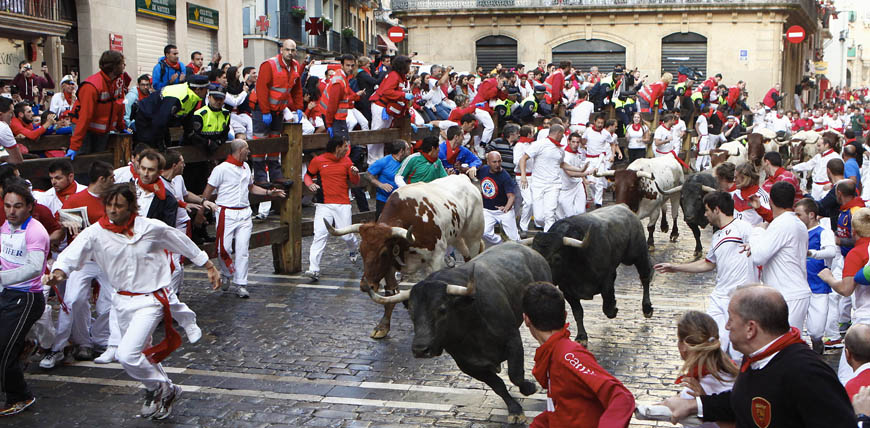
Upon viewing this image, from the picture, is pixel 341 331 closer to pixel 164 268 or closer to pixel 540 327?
pixel 164 268

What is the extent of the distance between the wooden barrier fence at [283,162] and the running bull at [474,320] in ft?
15.7

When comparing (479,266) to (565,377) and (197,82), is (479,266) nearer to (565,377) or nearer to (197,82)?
(565,377)

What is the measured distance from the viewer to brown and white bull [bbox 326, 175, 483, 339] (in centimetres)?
952

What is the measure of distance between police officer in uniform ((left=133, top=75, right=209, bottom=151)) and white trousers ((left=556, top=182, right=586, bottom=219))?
6.66m

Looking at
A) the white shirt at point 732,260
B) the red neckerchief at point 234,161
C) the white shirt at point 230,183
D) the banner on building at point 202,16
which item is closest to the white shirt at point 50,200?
the white shirt at point 230,183

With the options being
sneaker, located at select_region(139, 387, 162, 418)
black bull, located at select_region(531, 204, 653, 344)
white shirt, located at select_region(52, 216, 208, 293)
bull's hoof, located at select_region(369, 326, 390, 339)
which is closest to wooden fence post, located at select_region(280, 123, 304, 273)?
bull's hoof, located at select_region(369, 326, 390, 339)

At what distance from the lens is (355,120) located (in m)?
17.6

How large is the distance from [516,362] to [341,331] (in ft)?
10.7

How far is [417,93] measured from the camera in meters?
20.3

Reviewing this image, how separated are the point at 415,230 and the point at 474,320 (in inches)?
120

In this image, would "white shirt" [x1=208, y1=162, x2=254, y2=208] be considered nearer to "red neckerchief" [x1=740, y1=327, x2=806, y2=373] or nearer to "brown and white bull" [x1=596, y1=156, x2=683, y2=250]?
"brown and white bull" [x1=596, y1=156, x2=683, y2=250]

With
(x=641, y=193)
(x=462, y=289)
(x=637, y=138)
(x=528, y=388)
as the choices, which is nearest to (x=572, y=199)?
(x=641, y=193)

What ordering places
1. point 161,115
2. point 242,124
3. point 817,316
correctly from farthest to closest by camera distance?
point 242,124 → point 161,115 → point 817,316

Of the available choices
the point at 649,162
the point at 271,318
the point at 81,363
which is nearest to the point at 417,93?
the point at 649,162
